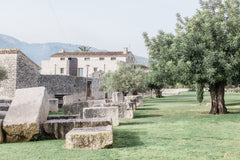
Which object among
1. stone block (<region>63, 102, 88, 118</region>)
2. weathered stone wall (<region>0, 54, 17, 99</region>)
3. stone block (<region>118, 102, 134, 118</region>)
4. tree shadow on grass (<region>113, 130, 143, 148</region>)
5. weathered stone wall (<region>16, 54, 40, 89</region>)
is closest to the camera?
tree shadow on grass (<region>113, 130, 143, 148</region>)

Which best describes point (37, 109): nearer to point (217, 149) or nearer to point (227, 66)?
point (217, 149)

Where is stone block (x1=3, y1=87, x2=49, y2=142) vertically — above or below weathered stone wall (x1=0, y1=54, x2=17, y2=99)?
below

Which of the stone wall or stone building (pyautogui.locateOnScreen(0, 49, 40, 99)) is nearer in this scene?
stone building (pyautogui.locateOnScreen(0, 49, 40, 99))

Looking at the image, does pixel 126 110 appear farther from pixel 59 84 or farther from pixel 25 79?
pixel 59 84

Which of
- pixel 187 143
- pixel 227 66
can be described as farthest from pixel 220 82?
pixel 187 143

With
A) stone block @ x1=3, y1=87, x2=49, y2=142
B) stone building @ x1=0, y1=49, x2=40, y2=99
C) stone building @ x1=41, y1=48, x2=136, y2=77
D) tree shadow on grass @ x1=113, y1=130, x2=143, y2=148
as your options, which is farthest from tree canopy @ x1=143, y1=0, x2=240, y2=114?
stone building @ x1=41, y1=48, x2=136, y2=77

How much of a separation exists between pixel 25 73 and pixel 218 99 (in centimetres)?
1760

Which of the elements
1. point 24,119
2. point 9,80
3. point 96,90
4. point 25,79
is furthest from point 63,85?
point 24,119

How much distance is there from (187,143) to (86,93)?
2942 centimetres

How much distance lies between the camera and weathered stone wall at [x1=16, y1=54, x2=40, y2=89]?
24625mm

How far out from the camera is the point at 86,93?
35.1m

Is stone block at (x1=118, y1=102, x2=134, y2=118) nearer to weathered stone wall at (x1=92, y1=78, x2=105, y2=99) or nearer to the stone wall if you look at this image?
the stone wall

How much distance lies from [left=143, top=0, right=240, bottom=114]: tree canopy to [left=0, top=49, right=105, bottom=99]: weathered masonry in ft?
46.5

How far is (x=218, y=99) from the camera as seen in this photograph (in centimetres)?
1563
